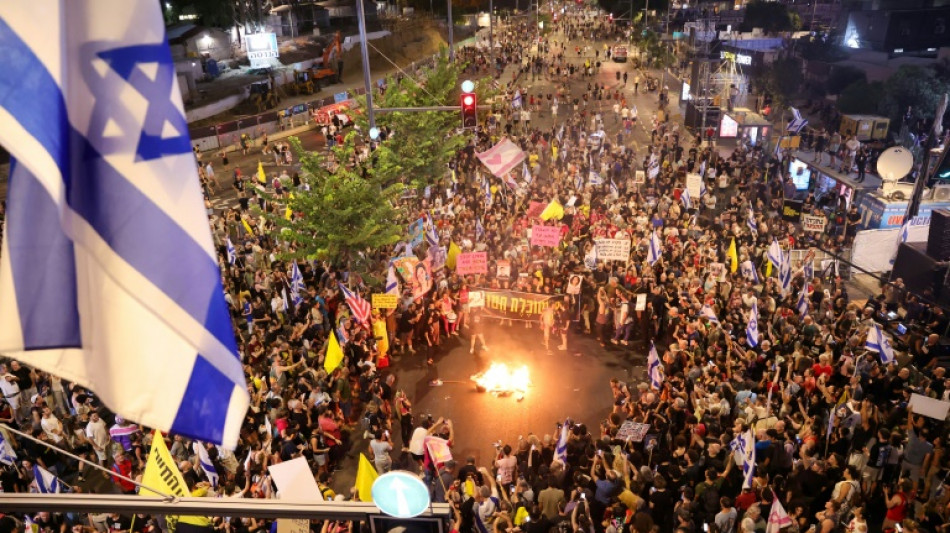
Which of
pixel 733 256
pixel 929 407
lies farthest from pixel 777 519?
pixel 733 256

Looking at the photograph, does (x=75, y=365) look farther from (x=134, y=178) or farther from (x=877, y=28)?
(x=877, y=28)

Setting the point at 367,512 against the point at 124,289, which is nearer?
the point at 124,289

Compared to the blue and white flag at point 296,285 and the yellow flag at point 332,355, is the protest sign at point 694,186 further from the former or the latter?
the yellow flag at point 332,355

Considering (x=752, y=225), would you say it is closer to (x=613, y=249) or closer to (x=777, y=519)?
(x=613, y=249)

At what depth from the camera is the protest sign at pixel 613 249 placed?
1730 centimetres

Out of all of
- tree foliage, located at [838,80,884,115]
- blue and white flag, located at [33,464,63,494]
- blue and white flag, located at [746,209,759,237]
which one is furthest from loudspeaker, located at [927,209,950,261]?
tree foliage, located at [838,80,884,115]

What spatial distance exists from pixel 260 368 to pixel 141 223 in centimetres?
1207

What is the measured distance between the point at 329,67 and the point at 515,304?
4527 cm

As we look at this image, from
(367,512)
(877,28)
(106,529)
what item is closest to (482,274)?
(106,529)

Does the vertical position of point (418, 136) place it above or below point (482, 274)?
above

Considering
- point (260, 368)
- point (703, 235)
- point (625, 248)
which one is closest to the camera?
point (260, 368)

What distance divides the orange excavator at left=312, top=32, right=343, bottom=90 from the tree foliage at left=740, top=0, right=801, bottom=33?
124ft

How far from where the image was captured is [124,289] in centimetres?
281

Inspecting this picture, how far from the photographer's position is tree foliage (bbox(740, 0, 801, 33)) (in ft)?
198
